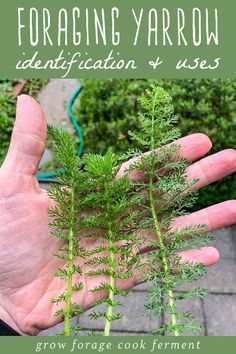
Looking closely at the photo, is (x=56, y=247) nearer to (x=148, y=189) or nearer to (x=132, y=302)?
(x=148, y=189)

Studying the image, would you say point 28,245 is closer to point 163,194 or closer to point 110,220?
point 110,220

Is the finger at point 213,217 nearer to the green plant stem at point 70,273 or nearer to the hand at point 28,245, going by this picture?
the hand at point 28,245

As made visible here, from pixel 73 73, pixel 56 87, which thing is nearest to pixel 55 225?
pixel 73 73

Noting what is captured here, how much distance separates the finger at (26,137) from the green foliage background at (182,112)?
1.40 metres

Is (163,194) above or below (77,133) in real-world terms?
below

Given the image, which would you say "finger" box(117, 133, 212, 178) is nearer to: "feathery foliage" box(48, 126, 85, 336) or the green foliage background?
"feathery foliage" box(48, 126, 85, 336)

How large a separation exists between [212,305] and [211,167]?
1315 mm

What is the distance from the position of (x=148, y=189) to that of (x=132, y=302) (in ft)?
4.35

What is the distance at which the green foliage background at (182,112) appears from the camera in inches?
128

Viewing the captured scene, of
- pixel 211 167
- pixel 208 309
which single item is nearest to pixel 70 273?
pixel 211 167

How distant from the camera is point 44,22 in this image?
7.98 ft

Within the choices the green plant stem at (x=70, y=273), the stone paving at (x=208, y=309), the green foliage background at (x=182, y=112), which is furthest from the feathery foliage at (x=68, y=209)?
the green foliage background at (x=182, y=112)

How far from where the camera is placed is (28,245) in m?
2.02

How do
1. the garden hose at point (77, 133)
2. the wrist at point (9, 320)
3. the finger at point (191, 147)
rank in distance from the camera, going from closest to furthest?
the wrist at point (9, 320)
the finger at point (191, 147)
the garden hose at point (77, 133)
